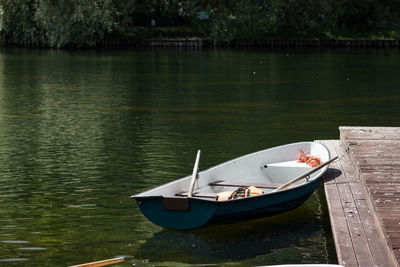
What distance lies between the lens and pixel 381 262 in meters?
7.73

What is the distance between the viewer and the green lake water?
970cm

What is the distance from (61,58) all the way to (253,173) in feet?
110

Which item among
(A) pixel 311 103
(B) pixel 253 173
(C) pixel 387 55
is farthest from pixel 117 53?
(B) pixel 253 173

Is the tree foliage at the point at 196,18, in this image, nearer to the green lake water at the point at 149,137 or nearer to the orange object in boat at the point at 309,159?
the green lake water at the point at 149,137

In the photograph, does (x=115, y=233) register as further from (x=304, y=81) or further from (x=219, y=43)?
(x=219, y=43)

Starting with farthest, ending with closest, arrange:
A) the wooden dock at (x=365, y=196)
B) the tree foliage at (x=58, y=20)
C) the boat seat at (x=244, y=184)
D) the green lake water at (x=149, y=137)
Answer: the tree foliage at (x=58, y=20) → the boat seat at (x=244, y=184) → the green lake water at (x=149, y=137) → the wooden dock at (x=365, y=196)

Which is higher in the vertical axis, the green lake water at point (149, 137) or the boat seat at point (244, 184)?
the boat seat at point (244, 184)

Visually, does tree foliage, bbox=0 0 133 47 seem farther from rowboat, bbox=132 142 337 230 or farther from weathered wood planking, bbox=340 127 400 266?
rowboat, bbox=132 142 337 230

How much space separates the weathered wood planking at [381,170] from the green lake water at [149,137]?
0.90m

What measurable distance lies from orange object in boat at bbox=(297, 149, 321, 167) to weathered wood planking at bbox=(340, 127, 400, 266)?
0.55 meters

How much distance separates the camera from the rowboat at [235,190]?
9.56 meters

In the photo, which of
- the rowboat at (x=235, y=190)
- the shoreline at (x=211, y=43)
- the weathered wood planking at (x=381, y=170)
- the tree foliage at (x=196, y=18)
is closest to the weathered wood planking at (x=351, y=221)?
the weathered wood planking at (x=381, y=170)

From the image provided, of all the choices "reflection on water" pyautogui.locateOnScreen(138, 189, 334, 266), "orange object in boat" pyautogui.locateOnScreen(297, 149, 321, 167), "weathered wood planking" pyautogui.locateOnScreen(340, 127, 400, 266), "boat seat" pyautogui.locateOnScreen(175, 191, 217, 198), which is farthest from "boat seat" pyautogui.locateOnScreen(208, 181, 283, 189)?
"weathered wood planking" pyautogui.locateOnScreen(340, 127, 400, 266)

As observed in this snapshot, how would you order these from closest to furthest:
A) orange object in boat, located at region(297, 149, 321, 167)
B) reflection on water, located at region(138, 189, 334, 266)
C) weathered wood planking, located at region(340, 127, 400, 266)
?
1. weathered wood planking, located at region(340, 127, 400, 266)
2. reflection on water, located at region(138, 189, 334, 266)
3. orange object in boat, located at region(297, 149, 321, 167)
